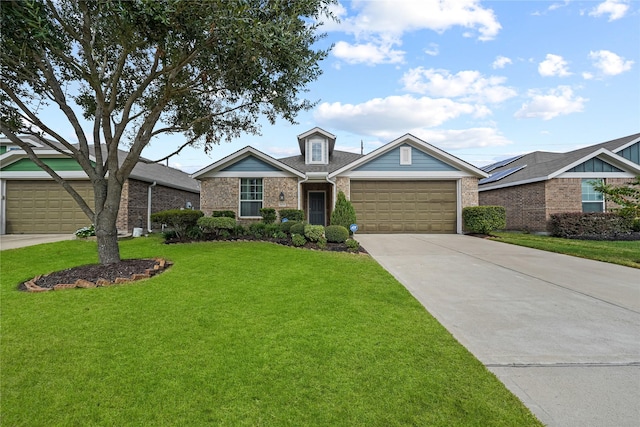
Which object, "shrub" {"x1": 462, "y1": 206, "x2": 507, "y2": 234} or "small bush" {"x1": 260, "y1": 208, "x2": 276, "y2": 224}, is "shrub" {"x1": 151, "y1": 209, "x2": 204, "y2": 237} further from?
"shrub" {"x1": 462, "y1": 206, "x2": 507, "y2": 234}

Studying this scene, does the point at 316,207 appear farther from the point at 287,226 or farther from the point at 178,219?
the point at 178,219

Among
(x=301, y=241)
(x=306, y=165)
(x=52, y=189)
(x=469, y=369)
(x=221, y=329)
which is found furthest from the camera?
(x=306, y=165)

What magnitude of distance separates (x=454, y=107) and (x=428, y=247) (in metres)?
8.38

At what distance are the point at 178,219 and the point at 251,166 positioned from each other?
4.76 meters

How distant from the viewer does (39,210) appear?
14391mm

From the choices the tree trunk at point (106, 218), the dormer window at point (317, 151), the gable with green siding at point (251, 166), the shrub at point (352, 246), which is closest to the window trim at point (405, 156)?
the dormer window at point (317, 151)

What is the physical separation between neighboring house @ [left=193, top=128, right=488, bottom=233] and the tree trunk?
Answer: 26.4 feet

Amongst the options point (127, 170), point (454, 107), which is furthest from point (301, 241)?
point (454, 107)

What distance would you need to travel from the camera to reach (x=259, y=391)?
2.46 meters

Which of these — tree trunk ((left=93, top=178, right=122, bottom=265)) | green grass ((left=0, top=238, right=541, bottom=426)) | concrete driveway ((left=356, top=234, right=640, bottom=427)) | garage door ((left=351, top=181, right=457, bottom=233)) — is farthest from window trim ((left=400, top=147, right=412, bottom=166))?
tree trunk ((left=93, top=178, right=122, bottom=265))

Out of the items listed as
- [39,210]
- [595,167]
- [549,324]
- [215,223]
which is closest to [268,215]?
[215,223]

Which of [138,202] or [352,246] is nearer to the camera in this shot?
[352,246]

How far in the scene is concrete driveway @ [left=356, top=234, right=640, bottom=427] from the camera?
2.44 metres

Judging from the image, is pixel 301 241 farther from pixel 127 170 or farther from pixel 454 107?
pixel 454 107
